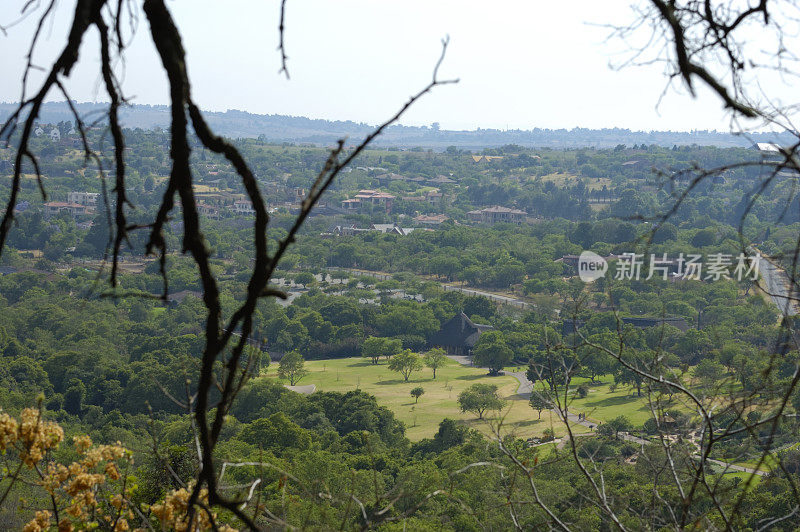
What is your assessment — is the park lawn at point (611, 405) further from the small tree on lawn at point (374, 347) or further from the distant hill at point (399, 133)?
the distant hill at point (399, 133)

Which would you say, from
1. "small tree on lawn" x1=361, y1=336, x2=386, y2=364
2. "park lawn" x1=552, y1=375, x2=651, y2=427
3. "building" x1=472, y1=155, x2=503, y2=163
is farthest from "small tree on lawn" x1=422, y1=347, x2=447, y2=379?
"building" x1=472, y1=155, x2=503, y2=163

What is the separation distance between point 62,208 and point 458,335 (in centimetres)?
2669

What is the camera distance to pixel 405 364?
1772 cm

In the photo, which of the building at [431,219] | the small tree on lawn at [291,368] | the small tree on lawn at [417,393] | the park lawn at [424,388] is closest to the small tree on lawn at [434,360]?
the park lawn at [424,388]

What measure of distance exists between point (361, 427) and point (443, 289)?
1534 centimetres

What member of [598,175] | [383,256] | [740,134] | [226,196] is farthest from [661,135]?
[740,134]

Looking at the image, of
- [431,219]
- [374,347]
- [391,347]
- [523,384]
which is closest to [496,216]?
[431,219]

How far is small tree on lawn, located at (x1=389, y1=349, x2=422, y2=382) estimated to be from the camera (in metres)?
17.7

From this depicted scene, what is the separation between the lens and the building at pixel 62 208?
40.3 m

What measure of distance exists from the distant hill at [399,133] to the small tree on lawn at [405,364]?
110m

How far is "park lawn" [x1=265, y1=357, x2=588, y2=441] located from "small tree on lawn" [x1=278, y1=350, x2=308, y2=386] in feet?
0.70

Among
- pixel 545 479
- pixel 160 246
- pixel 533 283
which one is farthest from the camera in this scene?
pixel 533 283

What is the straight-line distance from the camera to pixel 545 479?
9453 mm

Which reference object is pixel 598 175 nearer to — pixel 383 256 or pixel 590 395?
pixel 383 256
